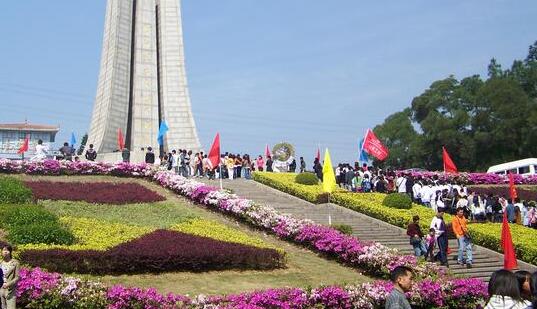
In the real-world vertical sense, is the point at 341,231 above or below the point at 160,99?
below

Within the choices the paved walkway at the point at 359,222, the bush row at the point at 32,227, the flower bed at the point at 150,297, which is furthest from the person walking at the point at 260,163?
the flower bed at the point at 150,297

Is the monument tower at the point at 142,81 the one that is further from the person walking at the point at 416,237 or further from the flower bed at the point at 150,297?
the flower bed at the point at 150,297

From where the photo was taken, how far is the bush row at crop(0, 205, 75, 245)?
11164 mm

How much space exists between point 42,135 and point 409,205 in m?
60.1

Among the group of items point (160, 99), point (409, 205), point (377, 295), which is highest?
point (160, 99)

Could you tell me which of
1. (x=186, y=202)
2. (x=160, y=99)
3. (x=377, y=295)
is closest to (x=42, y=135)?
(x=160, y=99)

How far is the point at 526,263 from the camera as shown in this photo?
47.0ft

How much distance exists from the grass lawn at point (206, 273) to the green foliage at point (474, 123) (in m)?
25.7

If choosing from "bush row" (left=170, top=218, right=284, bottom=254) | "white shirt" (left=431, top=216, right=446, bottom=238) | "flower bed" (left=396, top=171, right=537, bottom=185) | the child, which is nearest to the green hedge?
the child

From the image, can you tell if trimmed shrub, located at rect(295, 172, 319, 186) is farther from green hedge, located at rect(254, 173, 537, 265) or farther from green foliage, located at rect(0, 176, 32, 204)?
green foliage, located at rect(0, 176, 32, 204)

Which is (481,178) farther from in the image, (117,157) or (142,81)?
(142,81)

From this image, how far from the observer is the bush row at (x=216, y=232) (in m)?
12.8

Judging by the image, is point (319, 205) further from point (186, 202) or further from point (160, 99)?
point (160, 99)

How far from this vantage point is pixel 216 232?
13578mm
